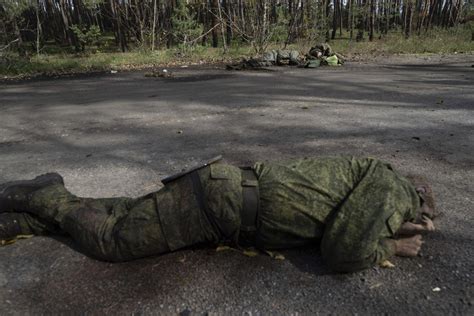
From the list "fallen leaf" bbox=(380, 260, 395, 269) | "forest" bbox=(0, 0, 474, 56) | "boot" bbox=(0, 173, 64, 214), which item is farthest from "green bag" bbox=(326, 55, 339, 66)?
"boot" bbox=(0, 173, 64, 214)

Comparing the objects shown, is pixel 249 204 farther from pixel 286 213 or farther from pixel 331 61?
pixel 331 61

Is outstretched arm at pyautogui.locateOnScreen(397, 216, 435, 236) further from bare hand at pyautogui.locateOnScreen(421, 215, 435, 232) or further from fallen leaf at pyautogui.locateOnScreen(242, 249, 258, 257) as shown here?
fallen leaf at pyautogui.locateOnScreen(242, 249, 258, 257)

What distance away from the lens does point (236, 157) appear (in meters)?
4.58

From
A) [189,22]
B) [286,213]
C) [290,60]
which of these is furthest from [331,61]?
[286,213]

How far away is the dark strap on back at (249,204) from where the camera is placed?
2.43m

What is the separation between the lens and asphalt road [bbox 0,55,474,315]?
7.57ft

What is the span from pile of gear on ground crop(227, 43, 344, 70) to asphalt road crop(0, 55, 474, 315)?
326cm

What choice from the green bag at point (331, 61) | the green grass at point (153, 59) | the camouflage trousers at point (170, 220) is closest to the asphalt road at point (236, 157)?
the camouflage trousers at point (170, 220)

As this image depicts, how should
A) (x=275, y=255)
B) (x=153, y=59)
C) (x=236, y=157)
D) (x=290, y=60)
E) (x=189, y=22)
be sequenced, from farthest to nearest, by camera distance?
(x=189, y=22) → (x=153, y=59) → (x=290, y=60) → (x=236, y=157) → (x=275, y=255)

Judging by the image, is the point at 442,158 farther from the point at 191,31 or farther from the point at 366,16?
the point at 366,16

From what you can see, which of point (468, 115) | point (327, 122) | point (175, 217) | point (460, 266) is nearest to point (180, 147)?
point (327, 122)

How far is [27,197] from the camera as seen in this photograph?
2820 mm

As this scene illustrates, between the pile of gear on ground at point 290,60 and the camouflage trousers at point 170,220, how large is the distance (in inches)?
479

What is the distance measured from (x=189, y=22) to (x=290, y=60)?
10.0 m
